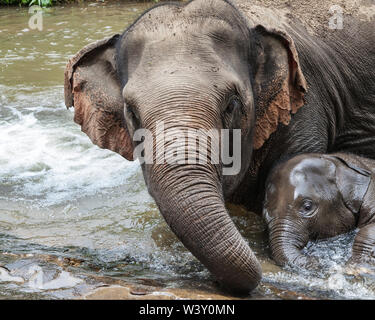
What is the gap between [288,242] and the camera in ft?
14.5

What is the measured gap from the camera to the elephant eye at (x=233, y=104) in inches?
157

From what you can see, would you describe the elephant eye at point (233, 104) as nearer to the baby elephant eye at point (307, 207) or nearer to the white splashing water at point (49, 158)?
the baby elephant eye at point (307, 207)

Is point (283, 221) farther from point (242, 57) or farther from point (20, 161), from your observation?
point (20, 161)

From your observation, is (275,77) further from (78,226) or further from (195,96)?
(78,226)

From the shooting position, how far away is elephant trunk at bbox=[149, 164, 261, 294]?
3336 millimetres

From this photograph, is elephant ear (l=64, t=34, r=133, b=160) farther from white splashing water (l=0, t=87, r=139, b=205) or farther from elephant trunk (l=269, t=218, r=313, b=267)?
white splashing water (l=0, t=87, r=139, b=205)

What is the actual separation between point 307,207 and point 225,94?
1111 mm

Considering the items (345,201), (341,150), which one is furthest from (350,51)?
(345,201)

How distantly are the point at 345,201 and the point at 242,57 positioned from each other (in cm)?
121

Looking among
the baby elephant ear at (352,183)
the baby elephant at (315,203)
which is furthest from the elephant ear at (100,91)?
the baby elephant ear at (352,183)

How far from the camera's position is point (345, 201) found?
15.3ft

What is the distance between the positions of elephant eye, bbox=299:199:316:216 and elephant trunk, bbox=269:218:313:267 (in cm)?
10

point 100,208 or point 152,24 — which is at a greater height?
point 152,24

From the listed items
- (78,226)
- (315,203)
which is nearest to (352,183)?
(315,203)
